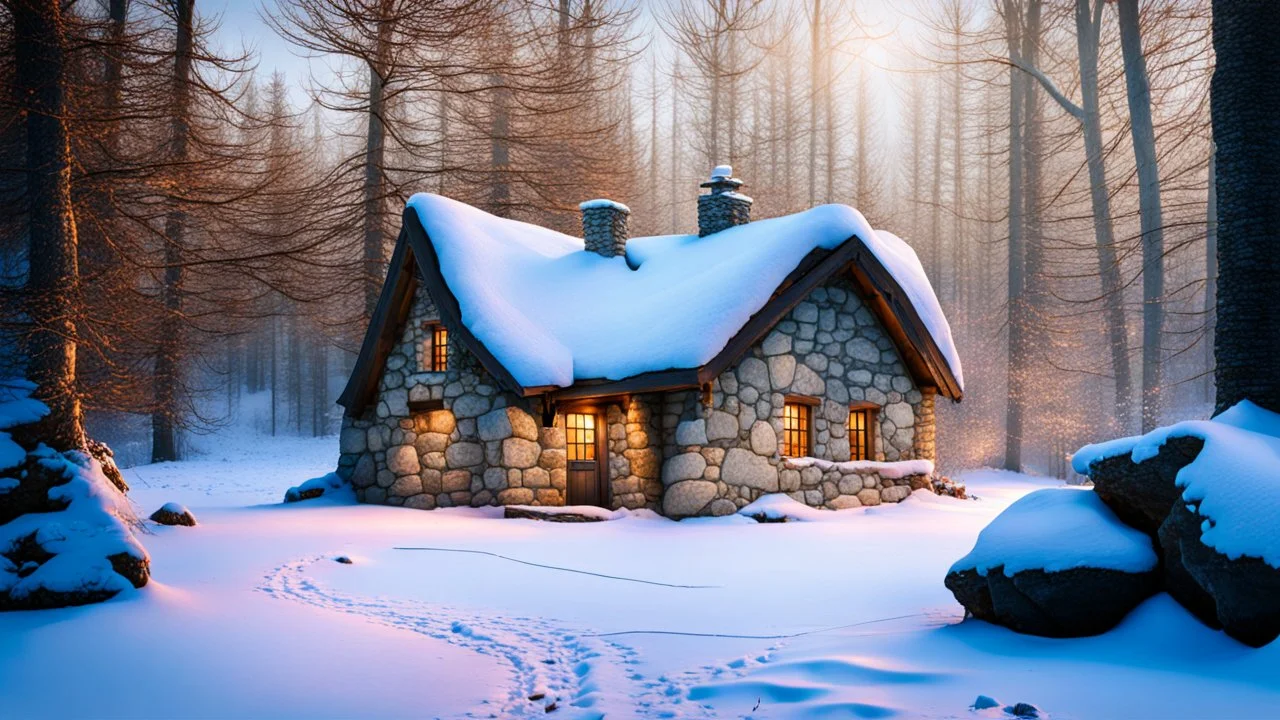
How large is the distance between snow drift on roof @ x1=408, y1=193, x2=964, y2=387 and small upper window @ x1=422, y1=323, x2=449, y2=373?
3.89ft

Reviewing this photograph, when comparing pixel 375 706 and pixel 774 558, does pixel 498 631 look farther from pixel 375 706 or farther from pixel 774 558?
pixel 774 558

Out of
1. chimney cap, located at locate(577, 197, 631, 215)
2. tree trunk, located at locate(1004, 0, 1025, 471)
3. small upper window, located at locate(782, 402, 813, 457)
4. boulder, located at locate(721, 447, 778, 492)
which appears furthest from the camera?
tree trunk, located at locate(1004, 0, 1025, 471)

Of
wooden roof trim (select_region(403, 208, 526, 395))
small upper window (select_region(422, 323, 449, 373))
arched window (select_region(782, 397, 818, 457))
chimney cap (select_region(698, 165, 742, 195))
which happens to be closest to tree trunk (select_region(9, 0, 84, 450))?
wooden roof trim (select_region(403, 208, 526, 395))

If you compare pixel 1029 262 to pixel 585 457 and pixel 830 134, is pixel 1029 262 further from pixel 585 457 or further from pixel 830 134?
pixel 585 457

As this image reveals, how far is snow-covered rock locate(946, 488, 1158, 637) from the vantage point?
484cm

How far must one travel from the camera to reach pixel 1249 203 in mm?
5586

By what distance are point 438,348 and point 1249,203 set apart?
11.4 meters

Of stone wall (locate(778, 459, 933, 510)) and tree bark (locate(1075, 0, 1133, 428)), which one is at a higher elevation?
tree bark (locate(1075, 0, 1133, 428))

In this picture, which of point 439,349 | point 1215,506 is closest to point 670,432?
point 439,349

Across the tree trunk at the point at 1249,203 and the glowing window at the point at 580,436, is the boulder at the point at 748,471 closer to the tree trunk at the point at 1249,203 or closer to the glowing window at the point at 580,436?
the glowing window at the point at 580,436

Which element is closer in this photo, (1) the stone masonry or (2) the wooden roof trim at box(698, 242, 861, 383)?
(2) the wooden roof trim at box(698, 242, 861, 383)

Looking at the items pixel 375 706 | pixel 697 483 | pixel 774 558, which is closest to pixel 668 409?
pixel 697 483

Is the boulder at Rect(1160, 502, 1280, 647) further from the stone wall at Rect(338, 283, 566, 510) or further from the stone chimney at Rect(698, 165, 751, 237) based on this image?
the stone chimney at Rect(698, 165, 751, 237)

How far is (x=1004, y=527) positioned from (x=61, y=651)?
19.3 feet
